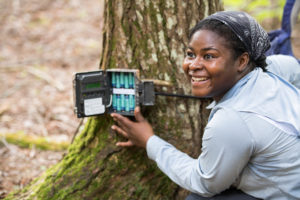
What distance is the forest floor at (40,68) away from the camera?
3.74 metres

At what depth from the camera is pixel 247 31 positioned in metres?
1.71

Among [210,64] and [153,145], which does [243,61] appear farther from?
[153,145]

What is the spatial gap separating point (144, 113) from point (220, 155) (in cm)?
92

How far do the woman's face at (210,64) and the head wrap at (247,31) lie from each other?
0.08 metres

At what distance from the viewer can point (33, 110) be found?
16.1 ft

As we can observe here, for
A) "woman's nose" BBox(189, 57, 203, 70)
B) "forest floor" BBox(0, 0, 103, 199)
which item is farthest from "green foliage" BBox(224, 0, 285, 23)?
"woman's nose" BBox(189, 57, 203, 70)

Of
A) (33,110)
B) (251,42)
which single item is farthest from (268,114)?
(33,110)

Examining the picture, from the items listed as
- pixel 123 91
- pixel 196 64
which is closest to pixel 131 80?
pixel 123 91

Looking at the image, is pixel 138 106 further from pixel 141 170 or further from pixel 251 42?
pixel 251 42

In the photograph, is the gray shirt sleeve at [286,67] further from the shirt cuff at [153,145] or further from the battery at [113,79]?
the battery at [113,79]

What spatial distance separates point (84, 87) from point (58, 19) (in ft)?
22.9

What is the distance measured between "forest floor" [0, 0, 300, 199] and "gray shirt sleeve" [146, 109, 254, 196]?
6.47 ft

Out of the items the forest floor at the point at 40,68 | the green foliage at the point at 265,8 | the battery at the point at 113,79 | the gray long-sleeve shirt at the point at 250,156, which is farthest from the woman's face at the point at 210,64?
the green foliage at the point at 265,8

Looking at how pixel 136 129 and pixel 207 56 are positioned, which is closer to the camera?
pixel 207 56
